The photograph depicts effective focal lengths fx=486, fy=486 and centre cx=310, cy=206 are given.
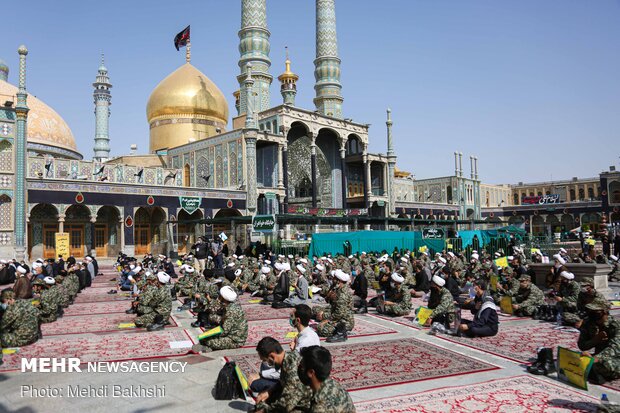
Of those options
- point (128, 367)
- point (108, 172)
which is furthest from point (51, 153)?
point (128, 367)

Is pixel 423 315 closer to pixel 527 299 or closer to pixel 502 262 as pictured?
pixel 527 299

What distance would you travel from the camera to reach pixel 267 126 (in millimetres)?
32438

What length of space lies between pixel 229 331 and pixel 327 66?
35617 millimetres

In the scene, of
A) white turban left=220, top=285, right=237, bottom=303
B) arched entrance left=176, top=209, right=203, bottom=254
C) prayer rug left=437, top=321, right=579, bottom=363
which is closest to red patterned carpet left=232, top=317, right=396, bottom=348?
white turban left=220, top=285, right=237, bottom=303

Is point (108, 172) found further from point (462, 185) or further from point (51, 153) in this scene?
point (462, 185)

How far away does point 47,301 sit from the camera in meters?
9.13

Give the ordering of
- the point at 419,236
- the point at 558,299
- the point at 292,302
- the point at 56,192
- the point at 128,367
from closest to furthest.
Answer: the point at 128,367, the point at 558,299, the point at 292,302, the point at 419,236, the point at 56,192

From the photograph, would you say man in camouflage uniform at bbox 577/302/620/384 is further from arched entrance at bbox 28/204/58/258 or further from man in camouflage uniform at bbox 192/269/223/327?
arched entrance at bbox 28/204/58/258

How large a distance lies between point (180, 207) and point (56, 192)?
630 centimetres

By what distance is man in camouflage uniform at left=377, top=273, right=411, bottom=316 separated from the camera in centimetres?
954

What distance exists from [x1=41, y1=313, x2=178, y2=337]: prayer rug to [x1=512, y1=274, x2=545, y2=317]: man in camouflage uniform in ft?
21.2

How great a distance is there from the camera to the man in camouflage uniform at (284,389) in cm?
384

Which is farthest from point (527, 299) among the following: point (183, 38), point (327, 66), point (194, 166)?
point (183, 38)

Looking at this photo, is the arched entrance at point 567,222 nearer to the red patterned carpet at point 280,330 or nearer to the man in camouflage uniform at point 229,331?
the red patterned carpet at point 280,330
